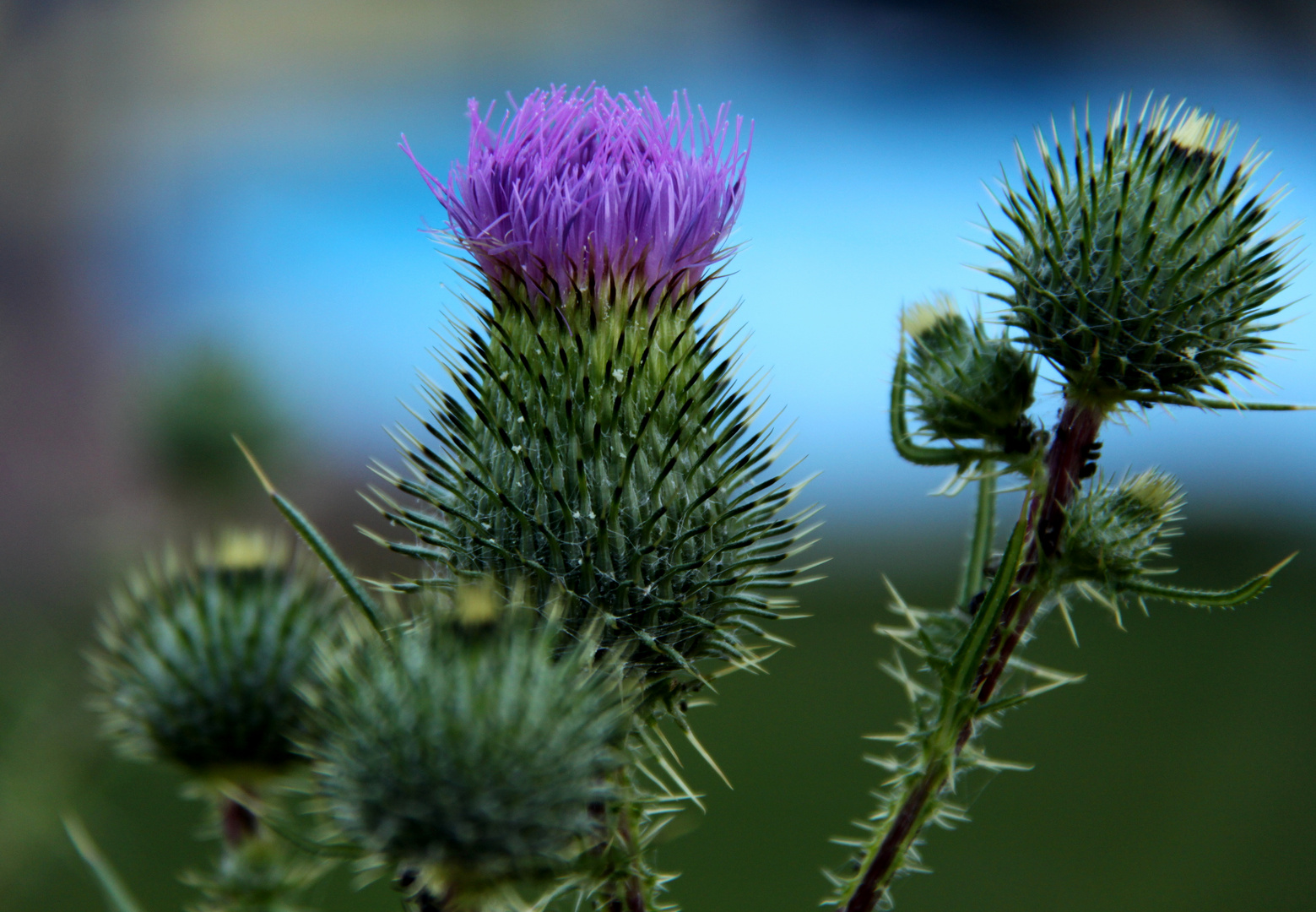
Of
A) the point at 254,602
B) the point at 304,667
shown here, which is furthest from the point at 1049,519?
the point at 254,602

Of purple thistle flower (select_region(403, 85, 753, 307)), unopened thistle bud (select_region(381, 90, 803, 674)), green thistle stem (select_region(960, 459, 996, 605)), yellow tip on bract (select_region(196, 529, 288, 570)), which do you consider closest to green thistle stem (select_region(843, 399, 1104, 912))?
green thistle stem (select_region(960, 459, 996, 605))

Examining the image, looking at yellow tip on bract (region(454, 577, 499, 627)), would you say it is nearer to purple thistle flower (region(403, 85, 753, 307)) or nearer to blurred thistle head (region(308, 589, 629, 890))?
blurred thistle head (region(308, 589, 629, 890))

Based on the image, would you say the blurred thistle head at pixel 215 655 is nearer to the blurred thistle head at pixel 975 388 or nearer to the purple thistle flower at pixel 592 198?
the purple thistle flower at pixel 592 198

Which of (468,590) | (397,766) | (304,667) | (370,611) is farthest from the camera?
(304,667)

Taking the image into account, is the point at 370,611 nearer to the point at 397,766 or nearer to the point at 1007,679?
the point at 397,766

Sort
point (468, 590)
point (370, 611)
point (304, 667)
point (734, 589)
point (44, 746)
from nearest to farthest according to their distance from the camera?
point (468, 590) → point (370, 611) → point (304, 667) → point (734, 589) → point (44, 746)

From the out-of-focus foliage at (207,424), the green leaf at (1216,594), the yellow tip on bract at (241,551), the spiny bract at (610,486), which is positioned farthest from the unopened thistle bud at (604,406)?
the out-of-focus foliage at (207,424)

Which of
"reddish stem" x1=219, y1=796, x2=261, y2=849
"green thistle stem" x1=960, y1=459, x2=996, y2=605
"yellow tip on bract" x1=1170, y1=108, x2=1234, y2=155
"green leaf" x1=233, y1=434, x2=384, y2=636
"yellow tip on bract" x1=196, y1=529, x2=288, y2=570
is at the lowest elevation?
"reddish stem" x1=219, y1=796, x2=261, y2=849

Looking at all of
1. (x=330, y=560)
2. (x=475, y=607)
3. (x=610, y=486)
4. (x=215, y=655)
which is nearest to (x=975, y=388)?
(x=610, y=486)
